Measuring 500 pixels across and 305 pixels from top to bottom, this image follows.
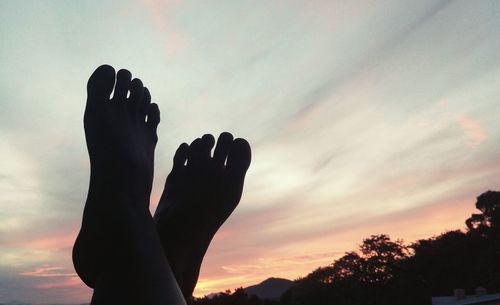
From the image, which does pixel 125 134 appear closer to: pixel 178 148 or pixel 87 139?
pixel 87 139

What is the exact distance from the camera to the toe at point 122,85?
332 cm

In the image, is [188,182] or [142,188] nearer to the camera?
[142,188]

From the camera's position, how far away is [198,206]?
3182 millimetres

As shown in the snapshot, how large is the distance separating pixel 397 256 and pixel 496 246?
19.7 ft

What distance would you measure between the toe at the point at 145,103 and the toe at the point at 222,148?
680 mm

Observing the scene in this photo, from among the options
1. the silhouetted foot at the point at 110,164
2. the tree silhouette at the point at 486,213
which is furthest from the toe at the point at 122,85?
the tree silhouette at the point at 486,213

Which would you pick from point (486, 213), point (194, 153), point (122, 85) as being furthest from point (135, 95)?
point (486, 213)

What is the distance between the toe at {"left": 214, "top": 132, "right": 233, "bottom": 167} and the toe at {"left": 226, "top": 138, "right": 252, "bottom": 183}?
2.8 inches

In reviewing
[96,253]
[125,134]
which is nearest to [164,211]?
[125,134]

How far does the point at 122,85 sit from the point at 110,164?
108cm

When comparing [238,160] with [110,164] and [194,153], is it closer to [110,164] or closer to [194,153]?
[194,153]

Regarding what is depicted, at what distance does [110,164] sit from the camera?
98.3 inches

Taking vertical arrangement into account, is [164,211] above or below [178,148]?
below

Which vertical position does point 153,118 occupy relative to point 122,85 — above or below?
below
